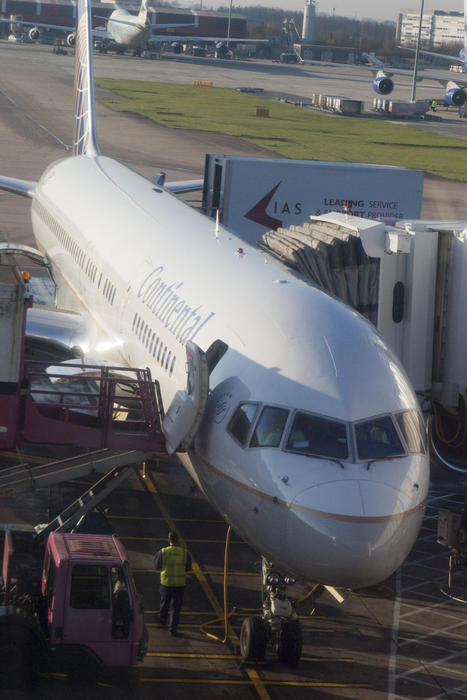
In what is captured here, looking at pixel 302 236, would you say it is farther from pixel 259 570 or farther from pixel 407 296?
pixel 259 570

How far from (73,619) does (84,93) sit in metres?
27.5

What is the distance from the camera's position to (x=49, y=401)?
1861 cm

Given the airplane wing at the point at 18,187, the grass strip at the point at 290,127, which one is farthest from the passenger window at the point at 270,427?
the grass strip at the point at 290,127

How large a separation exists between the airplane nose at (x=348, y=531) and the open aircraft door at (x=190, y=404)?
2228mm

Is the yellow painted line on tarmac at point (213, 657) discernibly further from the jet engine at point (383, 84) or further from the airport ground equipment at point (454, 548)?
the jet engine at point (383, 84)

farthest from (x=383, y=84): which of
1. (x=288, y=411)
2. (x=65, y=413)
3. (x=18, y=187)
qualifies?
(x=288, y=411)

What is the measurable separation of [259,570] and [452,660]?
390cm

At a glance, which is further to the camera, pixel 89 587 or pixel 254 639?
pixel 254 639

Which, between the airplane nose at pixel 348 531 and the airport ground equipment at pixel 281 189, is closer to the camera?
the airplane nose at pixel 348 531

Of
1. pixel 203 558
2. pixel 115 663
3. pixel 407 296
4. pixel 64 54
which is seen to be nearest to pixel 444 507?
pixel 407 296

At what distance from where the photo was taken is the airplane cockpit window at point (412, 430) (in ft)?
47.3

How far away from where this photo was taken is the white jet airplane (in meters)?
13.3

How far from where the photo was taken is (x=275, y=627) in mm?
14875

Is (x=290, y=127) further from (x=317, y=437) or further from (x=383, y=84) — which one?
(x=317, y=437)
